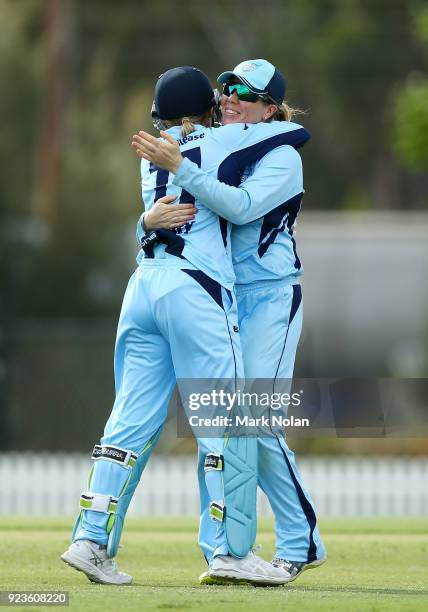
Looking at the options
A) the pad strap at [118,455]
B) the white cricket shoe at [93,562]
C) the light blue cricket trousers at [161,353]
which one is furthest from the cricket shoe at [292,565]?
the pad strap at [118,455]

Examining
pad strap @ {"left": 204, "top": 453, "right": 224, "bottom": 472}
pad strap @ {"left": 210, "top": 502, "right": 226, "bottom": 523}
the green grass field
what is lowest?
the green grass field

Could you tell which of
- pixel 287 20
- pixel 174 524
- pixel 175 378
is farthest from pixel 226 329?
pixel 287 20

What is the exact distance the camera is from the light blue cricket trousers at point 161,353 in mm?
7066

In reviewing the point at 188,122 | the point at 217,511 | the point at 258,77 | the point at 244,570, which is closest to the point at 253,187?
the point at 188,122

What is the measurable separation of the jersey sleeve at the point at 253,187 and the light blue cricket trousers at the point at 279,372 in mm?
422

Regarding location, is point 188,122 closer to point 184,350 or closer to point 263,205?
point 263,205

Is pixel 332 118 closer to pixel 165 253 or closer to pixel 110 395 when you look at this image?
pixel 110 395

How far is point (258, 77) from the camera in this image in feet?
24.2

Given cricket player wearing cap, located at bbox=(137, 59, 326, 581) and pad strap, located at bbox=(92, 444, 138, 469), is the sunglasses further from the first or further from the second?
pad strap, located at bbox=(92, 444, 138, 469)

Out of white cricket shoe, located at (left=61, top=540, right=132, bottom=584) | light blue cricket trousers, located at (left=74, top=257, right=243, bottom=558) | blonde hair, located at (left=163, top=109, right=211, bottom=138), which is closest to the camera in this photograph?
white cricket shoe, located at (left=61, top=540, right=132, bottom=584)

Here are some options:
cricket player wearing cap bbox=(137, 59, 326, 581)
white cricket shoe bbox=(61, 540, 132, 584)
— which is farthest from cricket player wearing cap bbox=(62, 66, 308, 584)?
cricket player wearing cap bbox=(137, 59, 326, 581)

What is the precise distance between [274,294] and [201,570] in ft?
5.26

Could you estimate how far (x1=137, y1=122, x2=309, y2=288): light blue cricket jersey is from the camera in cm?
713

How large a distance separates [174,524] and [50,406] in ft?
52.8
